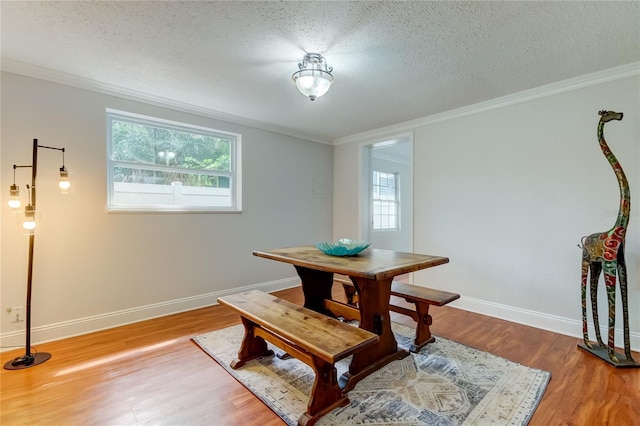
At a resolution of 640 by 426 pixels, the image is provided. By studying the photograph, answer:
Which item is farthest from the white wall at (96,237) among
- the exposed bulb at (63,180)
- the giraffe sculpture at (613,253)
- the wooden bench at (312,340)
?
the giraffe sculpture at (613,253)

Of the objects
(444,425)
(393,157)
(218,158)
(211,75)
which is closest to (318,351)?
(444,425)

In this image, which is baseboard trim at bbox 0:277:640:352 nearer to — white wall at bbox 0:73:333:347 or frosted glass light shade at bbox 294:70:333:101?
white wall at bbox 0:73:333:347

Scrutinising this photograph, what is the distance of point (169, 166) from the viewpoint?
10.8ft

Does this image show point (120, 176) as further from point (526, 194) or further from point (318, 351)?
point (526, 194)

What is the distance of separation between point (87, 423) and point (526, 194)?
3.73 m

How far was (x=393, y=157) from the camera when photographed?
6.09 meters

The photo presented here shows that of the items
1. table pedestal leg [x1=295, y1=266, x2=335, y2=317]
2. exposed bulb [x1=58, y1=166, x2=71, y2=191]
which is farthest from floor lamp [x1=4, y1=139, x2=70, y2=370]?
table pedestal leg [x1=295, y1=266, x2=335, y2=317]

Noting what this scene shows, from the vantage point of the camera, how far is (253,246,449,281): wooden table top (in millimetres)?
1727

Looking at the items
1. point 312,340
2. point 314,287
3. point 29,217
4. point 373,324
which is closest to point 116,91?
point 29,217

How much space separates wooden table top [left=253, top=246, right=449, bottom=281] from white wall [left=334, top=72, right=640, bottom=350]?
4.45 feet

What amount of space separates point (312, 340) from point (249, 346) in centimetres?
85

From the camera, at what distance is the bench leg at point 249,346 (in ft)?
7.08

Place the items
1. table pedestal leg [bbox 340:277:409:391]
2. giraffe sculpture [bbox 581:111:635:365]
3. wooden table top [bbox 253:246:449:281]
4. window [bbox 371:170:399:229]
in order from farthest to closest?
1. window [bbox 371:170:399:229]
2. giraffe sculpture [bbox 581:111:635:365]
3. table pedestal leg [bbox 340:277:409:391]
4. wooden table top [bbox 253:246:449:281]

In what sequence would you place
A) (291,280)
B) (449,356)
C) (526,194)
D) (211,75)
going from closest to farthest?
(449,356) < (211,75) < (526,194) < (291,280)
